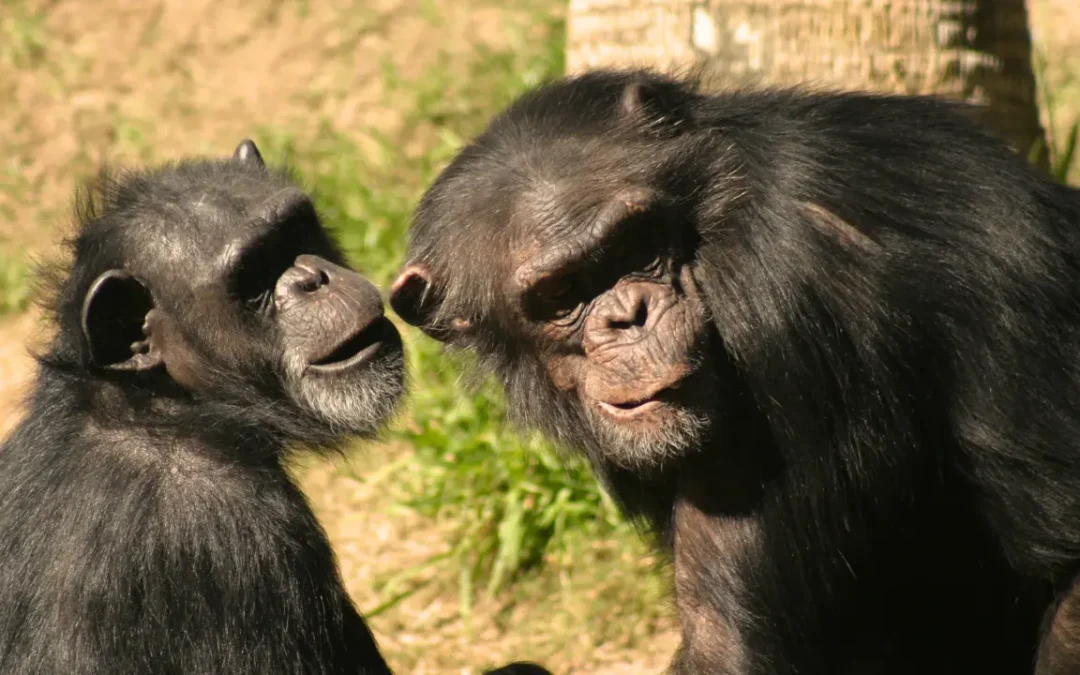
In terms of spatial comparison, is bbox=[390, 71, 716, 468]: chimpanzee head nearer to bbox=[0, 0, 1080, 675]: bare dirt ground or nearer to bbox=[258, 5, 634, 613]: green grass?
bbox=[258, 5, 634, 613]: green grass

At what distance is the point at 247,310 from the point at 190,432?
2.01 feet

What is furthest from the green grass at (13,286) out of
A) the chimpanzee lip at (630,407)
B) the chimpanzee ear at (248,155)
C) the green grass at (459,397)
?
the chimpanzee lip at (630,407)

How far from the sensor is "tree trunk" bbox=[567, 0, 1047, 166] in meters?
7.23

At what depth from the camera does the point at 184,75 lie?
11633 mm

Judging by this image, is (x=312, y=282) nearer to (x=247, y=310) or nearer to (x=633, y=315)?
(x=247, y=310)

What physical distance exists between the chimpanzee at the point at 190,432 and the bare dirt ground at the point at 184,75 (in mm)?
4826

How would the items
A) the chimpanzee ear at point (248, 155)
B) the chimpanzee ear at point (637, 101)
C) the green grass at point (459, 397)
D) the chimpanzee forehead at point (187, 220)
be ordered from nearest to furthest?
the chimpanzee ear at point (637, 101)
the chimpanzee forehead at point (187, 220)
the chimpanzee ear at point (248, 155)
the green grass at point (459, 397)

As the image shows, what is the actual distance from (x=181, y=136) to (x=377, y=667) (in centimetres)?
686

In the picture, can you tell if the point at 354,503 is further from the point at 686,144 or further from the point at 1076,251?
the point at 1076,251

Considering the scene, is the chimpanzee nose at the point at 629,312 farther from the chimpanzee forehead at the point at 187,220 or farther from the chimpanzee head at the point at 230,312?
the chimpanzee forehead at the point at 187,220

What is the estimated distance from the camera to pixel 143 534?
4938mm

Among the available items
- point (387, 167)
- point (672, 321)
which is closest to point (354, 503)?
point (387, 167)

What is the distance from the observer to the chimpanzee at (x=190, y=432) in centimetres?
494

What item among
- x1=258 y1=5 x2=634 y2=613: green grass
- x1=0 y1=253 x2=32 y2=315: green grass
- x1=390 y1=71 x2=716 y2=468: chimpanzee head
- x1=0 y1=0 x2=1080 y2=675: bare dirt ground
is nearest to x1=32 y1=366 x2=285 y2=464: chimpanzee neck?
x1=390 y1=71 x2=716 y2=468: chimpanzee head
